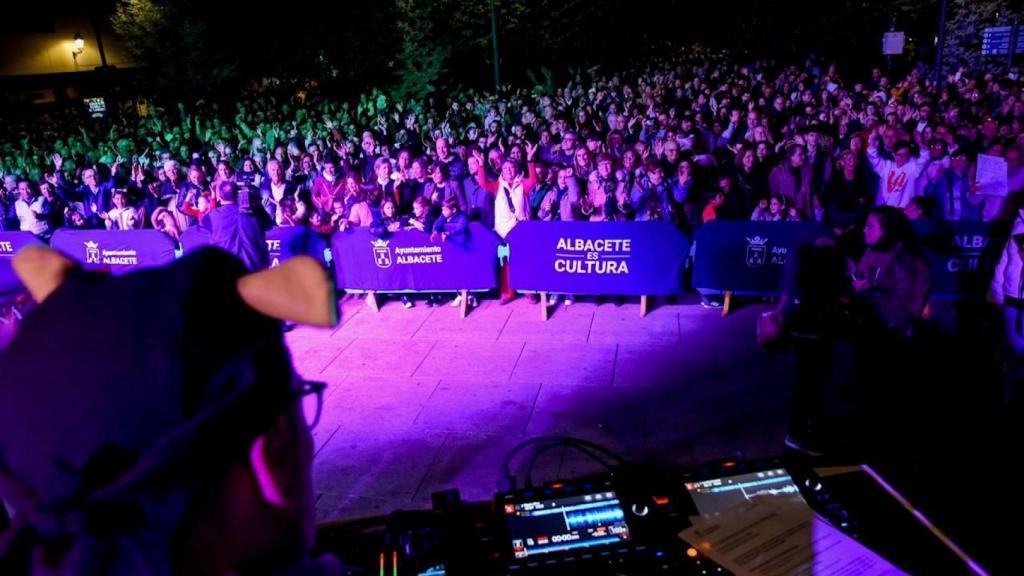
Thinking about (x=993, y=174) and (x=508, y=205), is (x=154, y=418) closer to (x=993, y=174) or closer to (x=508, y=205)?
(x=508, y=205)

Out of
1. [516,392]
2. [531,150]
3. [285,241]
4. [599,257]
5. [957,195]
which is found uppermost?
[531,150]

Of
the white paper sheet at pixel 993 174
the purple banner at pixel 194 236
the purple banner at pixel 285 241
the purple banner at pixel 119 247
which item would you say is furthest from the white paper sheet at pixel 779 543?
the purple banner at pixel 119 247

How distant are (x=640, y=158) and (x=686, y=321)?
2.51 meters

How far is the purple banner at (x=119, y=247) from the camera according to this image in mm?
8727

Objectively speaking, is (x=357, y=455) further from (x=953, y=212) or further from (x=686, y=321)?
(x=953, y=212)

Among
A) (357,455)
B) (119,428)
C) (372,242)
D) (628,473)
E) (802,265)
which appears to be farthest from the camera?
(372,242)

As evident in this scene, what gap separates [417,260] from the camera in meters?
8.17

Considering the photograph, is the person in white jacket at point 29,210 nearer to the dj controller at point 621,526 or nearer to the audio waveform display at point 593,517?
the dj controller at point 621,526

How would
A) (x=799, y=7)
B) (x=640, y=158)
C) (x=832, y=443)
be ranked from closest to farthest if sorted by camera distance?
1. (x=832, y=443)
2. (x=640, y=158)
3. (x=799, y=7)

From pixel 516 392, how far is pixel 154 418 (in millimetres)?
5108

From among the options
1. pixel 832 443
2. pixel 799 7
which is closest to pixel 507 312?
pixel 832 443

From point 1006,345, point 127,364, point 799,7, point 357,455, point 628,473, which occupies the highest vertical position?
point 799,7

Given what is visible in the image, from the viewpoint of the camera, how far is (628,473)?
7.10ft

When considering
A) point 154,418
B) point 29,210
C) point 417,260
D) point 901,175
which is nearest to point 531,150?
point 417,260
